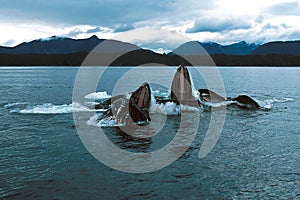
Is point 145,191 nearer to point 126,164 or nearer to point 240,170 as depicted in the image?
point 126,164

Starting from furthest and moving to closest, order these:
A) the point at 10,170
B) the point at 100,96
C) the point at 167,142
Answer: the point at 100,96
the point at 167,142
the point at 10,170

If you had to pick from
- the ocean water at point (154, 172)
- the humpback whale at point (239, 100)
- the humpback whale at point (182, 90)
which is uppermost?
the humpback whale at point (182, 90)

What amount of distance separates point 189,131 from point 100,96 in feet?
72.4

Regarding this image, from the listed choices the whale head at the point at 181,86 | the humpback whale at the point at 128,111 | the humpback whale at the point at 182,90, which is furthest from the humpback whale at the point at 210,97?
the humpback whale at the point at 128,111

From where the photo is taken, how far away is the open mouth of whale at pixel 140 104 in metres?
20.5

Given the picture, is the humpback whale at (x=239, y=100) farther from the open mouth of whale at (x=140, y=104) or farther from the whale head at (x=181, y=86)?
the open mouth of whale at (x=140, y=104)

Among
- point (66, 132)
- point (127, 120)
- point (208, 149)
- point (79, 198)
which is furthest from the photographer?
point (127, 120)

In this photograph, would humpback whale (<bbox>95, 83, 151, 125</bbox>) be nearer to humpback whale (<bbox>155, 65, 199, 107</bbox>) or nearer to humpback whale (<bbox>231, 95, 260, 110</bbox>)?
humpback whale (<bbox>155, 65, 199, 107</bbox>)

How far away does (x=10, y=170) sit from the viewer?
40.5 feet

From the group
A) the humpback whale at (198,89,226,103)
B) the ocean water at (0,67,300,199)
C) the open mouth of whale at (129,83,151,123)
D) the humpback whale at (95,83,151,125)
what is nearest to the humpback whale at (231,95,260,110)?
the humpback whale at (198,89,226,103)

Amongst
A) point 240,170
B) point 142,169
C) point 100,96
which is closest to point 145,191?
point 142,169

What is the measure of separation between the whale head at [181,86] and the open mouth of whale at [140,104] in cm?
336

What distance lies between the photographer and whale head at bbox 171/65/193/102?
26562mm

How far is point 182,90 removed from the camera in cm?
2708
